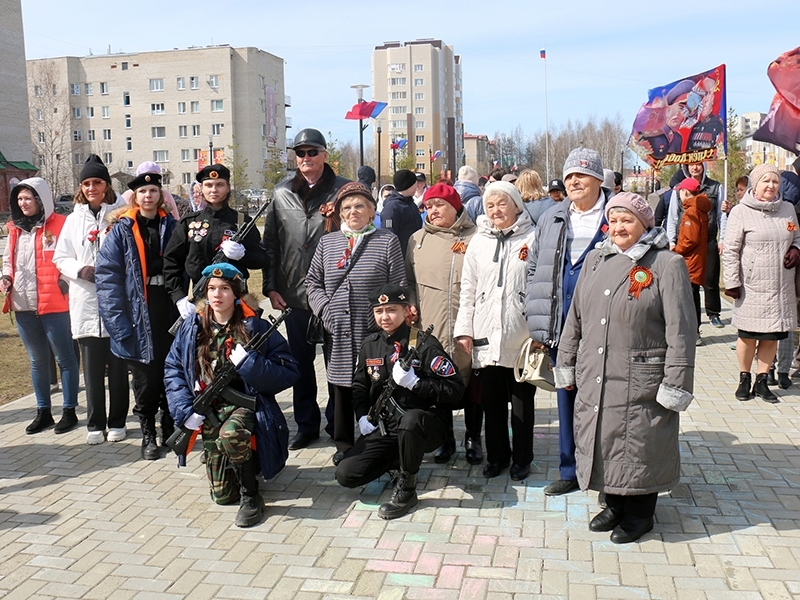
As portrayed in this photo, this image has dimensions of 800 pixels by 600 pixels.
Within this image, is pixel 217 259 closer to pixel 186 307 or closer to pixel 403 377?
pixel 186 307

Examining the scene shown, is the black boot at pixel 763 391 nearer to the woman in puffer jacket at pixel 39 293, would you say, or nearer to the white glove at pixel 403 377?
the white glove at pixel 403 377

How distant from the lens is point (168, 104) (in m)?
85.3

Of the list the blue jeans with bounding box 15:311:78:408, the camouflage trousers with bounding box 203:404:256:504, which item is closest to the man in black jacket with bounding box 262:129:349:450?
the camouflage trousers with bounding box 203:404:256:504

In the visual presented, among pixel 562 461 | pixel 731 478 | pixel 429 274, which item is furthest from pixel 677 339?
pixel 429 274

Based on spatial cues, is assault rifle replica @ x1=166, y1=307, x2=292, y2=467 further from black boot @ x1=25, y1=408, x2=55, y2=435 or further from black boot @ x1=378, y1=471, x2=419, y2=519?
black boot @ x1=25, y1=408, x2=55, y2=435

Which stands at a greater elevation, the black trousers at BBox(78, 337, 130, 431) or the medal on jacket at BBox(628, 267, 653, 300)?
the medal on jacket at BBox(628, 267, 653, 300)

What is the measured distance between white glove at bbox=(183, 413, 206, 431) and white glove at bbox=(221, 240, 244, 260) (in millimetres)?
1213

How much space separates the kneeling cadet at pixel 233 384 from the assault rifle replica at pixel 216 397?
37 mm

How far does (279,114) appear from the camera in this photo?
93.1 m

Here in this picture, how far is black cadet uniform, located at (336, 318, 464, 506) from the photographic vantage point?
4.60m

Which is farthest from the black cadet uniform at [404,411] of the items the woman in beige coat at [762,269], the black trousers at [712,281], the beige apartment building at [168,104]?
the beige apartment building at [168,104]

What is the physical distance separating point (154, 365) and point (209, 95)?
275 feet

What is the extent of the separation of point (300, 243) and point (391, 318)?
4.40 feet

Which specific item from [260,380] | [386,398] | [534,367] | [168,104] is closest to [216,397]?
[260,380]
